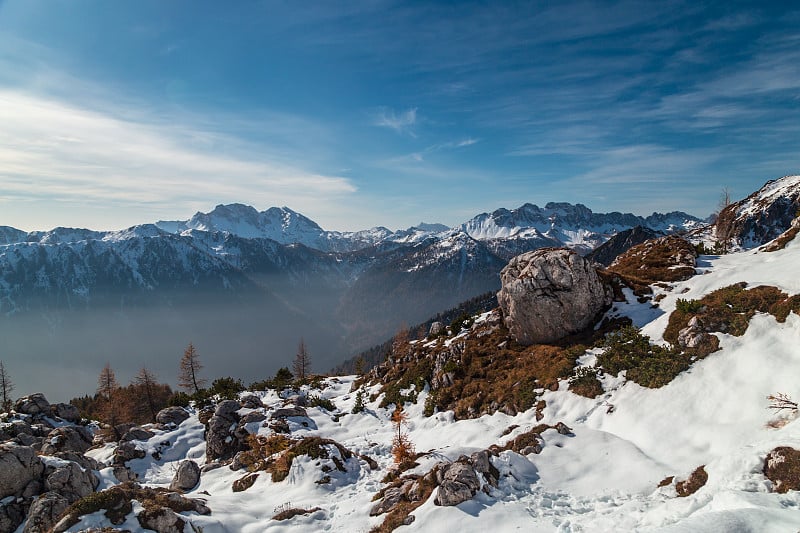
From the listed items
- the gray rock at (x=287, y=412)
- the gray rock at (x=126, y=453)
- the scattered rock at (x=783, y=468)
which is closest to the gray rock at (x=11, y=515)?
the gray rock at (x=126, y=453)

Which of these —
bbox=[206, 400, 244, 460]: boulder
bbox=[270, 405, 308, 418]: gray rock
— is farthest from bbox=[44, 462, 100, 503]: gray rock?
bbox=[270, 405, 308, 418]: gray rock

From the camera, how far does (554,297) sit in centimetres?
3381

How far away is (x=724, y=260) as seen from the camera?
36250 mm

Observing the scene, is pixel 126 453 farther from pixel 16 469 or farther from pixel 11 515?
pixel 11 515

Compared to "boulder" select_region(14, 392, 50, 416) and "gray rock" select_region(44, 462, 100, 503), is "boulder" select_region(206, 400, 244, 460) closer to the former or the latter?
"gray rock" select_region(44, 462, 100, 503)

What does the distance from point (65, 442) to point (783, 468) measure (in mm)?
49897

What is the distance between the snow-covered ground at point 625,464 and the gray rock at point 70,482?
4.49 m

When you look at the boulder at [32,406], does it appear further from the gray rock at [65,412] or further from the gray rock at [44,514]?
the gray rock at [44,514]

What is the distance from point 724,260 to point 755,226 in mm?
133631

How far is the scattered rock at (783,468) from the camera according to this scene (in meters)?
10.4

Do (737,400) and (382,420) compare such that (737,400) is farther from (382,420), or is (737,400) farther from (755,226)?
(755,226)

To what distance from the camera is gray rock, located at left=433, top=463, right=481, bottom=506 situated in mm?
14334

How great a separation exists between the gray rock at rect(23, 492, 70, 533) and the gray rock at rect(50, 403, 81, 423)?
31.9m

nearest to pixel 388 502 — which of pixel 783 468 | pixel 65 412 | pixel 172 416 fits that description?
pixel 783 468
